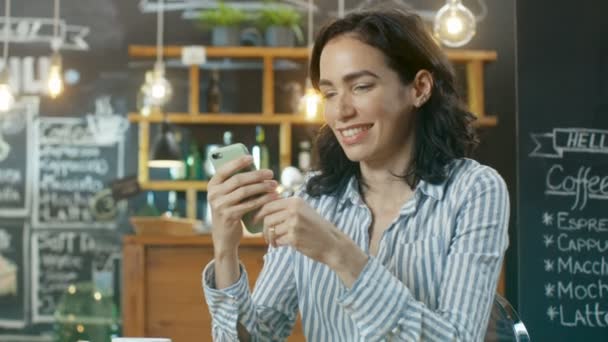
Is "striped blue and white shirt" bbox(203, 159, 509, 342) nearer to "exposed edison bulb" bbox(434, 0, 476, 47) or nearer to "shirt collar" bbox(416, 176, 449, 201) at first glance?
"shirt collar" bbox(416, 176, 449, 201)

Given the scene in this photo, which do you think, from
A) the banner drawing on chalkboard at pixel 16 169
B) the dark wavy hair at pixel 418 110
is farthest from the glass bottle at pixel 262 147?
the dark wavy hair at pixel 418 110

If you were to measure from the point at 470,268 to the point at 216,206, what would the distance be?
0.42m

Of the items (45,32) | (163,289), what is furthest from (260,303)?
(45,32)

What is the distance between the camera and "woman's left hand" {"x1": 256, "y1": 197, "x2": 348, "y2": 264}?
1.35 m

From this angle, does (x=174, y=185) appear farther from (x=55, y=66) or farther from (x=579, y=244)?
(x=579, y=244)

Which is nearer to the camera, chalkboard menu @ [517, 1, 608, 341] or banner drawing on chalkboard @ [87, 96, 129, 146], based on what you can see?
chalkboard menu @ [517, 1, 608, 341]

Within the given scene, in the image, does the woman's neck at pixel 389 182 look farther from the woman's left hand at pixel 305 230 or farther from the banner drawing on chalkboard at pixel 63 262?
the banner drawing on chalkboard at pixel 63 262

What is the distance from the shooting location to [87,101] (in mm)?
6367

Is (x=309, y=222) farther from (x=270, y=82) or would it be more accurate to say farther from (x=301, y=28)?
(x=301, y=28)

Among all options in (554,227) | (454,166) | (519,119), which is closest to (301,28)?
(519,119)

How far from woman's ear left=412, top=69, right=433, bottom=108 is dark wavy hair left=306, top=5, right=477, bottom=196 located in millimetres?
12

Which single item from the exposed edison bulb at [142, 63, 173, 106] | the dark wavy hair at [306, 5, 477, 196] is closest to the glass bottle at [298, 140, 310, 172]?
the exposed edison bulb at [142, 63, 173, 106]

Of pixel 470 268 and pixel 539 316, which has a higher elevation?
pixel 470 268

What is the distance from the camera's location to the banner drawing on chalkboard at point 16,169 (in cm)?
630
